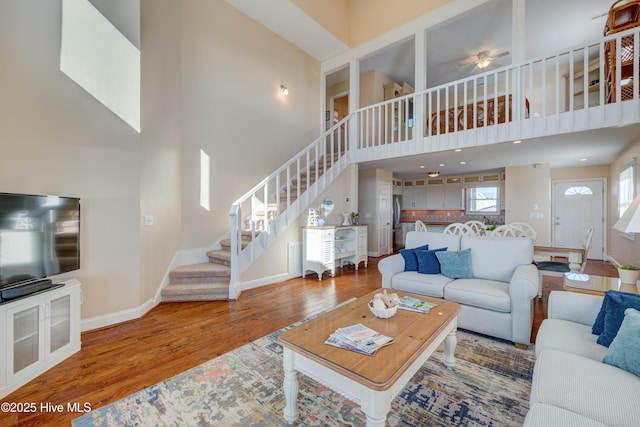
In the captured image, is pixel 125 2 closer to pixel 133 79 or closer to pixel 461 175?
pixel 133 79

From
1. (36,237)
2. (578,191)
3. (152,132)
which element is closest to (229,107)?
(152,132)

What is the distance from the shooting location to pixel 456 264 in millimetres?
3172

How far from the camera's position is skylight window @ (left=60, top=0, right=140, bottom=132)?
271 cm

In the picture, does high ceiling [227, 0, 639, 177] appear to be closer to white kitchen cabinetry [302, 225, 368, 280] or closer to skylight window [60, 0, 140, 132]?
white kitchen cabinetry [302, 225, 368, 280]

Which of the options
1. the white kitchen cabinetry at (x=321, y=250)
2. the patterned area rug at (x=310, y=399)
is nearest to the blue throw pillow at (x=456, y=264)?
the patterned area rug at (x=310, y=399)

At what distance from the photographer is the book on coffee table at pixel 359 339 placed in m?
1.52

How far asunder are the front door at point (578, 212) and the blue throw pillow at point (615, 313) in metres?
6.75

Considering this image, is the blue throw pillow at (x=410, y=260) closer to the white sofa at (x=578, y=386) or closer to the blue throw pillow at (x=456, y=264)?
the blue throw pillow at (x=456, y=264)

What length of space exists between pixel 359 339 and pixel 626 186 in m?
6.26

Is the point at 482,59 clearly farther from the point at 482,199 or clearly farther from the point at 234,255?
the point at 234,255

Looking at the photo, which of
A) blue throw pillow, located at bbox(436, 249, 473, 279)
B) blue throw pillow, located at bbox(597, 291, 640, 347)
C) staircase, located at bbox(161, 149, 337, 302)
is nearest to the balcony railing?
staircase, located at bbox(161, 149, 337, 302)

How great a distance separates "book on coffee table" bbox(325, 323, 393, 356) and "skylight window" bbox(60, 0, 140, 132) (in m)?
3.26

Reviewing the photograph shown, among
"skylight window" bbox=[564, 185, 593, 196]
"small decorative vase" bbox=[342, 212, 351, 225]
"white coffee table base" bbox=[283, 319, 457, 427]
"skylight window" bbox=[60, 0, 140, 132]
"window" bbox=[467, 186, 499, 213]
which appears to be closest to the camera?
"white coffee table base" bbox=[283, 319, 457, 427]

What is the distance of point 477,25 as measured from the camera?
5520mm
